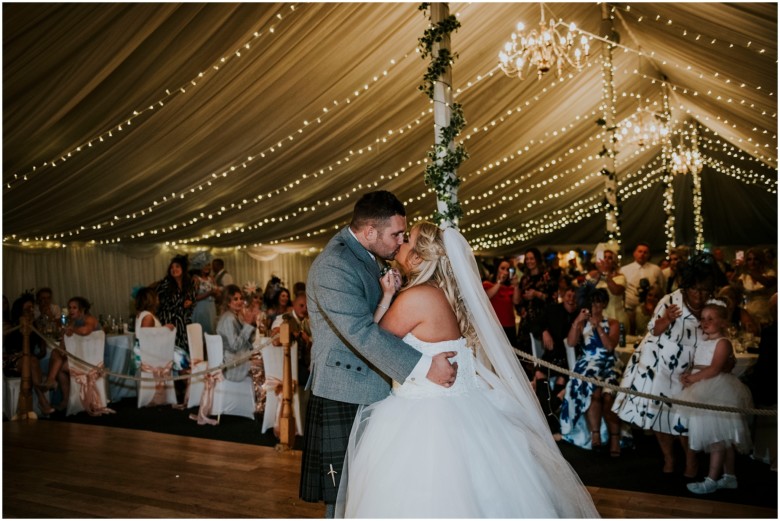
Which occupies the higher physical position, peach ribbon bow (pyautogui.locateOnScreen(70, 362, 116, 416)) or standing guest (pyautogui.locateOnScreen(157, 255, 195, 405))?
standing guest (pyautogui.locateOnScreen(157, 255, 195, 405))

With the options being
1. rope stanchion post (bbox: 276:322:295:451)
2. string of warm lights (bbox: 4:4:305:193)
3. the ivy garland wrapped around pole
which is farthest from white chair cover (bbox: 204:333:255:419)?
the ivy garland wrapped around pole

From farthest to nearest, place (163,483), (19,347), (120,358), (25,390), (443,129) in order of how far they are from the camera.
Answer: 1. (120,358)
2. (19,347)
3. (25,390)
4. (443,129)
5. (163,483)

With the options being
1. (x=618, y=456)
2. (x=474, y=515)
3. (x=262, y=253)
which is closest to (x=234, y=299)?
(x=618, y=456)

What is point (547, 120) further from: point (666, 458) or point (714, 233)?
point (714, 233)

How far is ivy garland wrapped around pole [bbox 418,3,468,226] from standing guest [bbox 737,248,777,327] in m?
3.14

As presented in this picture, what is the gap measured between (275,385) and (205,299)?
3357 mm

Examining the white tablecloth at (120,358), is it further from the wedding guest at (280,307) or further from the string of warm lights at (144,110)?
the wedding guest at (280,307)

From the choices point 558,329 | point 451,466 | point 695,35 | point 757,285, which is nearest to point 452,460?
point 451,466

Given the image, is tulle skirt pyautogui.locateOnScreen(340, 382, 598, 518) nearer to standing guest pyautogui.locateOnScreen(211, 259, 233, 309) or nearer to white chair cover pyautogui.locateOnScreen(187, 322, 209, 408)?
white chair cover pyautogui.locateOnScreen(187, 322, 209, 408)

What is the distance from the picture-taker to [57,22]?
164 inches

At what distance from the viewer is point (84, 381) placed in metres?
6.87

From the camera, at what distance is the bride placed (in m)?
2.54

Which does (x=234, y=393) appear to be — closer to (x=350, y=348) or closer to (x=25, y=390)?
(x=25, y=390)

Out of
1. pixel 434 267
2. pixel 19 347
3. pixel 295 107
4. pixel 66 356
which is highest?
pixel 295 107
